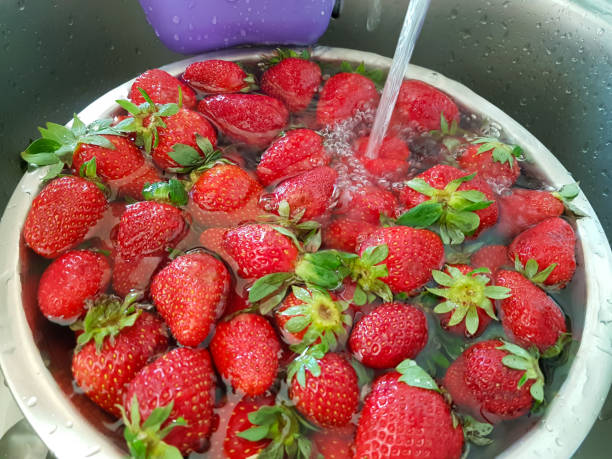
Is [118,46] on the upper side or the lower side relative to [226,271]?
upper

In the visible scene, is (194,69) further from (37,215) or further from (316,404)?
(316,404)

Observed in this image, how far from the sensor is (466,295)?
74 cm

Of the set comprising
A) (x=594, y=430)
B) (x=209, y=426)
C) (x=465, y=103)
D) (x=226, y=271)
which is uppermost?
(x=465, y=103)

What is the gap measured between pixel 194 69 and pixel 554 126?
0.83m

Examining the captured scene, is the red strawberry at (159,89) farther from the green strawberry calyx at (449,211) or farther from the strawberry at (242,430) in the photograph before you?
the strawberry at (242,430)

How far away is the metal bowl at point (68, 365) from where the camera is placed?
2.19ft

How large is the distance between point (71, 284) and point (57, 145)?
0.26m

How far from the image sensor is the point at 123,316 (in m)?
0.70

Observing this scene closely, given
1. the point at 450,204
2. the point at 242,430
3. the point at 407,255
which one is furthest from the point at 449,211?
the point at 242,430

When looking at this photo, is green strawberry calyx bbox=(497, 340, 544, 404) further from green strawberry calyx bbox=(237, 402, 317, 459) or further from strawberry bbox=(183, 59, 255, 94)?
strawberry bbox=(183, 59, 255, 94)

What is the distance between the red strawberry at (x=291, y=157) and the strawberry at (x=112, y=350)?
0.34 metres

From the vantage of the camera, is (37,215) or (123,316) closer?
(123,316)

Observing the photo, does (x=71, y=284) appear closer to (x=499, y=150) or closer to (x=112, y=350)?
(x=112, y=350)

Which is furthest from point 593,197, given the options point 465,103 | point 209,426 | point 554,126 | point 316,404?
point 209,426
